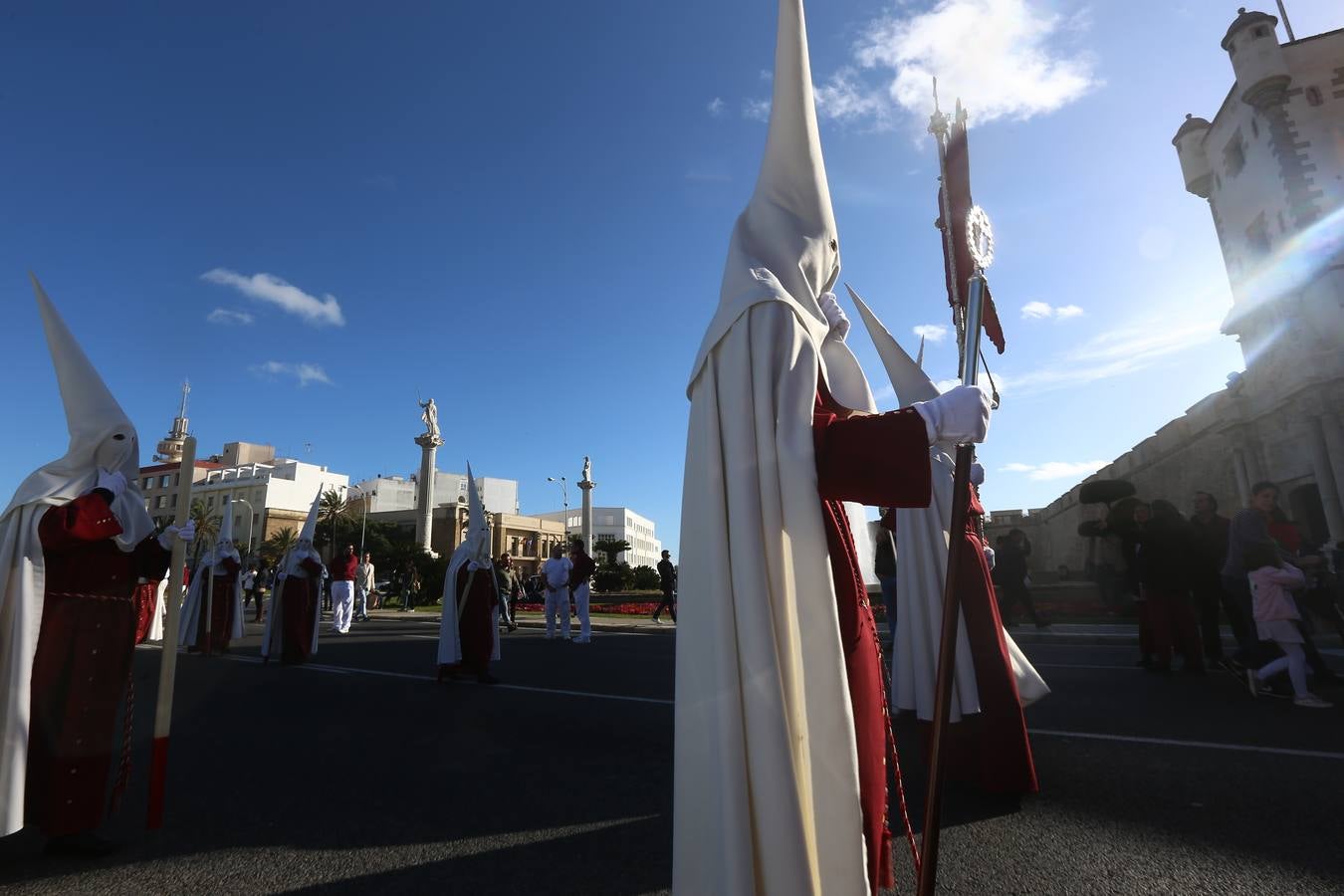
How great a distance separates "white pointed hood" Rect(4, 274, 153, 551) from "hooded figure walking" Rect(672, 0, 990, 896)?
3.21 meters

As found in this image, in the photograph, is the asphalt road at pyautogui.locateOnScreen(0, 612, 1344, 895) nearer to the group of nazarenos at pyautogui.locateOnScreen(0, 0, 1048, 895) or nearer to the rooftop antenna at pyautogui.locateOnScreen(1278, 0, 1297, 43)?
the group of nazarenos at pyautogui.locateOnScreen(0, 0, 1048, 895)

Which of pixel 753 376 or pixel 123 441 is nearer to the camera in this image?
pixel 753 376

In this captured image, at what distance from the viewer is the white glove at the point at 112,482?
335 cm

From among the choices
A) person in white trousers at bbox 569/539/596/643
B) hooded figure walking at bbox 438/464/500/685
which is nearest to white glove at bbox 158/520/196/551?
hooded figure walking at bbox 438/464/500/685

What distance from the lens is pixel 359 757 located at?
4.34 m

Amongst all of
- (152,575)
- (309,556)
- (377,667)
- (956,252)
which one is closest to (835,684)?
(956,252)

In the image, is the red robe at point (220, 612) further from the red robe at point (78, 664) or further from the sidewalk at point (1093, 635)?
the sidewalk at point (1093, 635)

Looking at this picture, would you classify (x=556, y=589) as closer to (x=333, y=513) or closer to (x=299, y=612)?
(x=299, y=612)

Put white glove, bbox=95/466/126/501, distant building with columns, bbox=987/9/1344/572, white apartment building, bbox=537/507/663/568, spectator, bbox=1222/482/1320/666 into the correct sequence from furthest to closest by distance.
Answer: white apartment building, bbox=537/507/663/568 → distant building with columns, bbox=987/9/1344/572 → spectator, bbox=1222/482/1320/666 → white glove, bbox=95/466/126/501

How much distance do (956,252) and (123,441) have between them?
4242mm

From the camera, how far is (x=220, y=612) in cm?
1212

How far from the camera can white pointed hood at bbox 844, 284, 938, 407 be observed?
4.27 meters

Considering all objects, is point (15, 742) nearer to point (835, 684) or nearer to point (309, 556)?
point (835, 684)

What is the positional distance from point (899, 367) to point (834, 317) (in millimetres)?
2209
